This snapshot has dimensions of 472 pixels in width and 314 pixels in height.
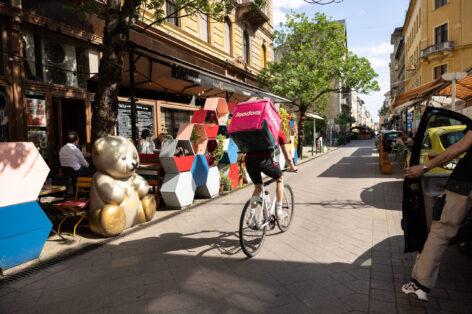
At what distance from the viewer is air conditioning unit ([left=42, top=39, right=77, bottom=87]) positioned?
1052 centimetres

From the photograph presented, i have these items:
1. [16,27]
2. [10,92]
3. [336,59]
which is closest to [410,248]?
[10,92]


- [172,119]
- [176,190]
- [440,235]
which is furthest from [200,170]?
[172,119]

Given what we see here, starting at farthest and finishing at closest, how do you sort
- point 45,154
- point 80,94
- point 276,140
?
point 80,94
point 45,154
point 276,140

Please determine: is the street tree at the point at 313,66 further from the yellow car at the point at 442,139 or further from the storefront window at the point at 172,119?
the yellow car at the point at 442,139

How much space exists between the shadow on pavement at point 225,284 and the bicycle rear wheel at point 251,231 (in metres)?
0.16

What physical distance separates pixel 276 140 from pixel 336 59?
19548 millimetres

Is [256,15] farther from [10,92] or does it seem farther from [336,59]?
[10,92]

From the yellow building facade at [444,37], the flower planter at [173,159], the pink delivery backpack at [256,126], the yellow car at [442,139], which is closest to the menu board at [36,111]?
the flower planter at [173,159]

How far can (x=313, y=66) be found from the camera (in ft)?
75.8

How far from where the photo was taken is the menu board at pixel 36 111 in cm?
990

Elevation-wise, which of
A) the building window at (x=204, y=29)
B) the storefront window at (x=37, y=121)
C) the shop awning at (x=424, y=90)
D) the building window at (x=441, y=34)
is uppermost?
the building window at (x=441, y=34)

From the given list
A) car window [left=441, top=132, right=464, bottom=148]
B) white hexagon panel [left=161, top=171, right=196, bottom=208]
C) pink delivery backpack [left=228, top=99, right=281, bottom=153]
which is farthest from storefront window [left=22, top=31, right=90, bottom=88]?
car window [left=441, top=132, right=464, bottom=148]

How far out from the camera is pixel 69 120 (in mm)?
11594

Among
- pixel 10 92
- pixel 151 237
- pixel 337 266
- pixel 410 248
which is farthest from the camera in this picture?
pixel 10 92
